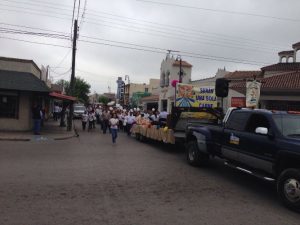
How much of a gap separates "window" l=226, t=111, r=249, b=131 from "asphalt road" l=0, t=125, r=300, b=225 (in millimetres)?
1375

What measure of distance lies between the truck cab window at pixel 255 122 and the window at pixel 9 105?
52.9ft

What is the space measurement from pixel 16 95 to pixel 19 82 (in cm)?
90

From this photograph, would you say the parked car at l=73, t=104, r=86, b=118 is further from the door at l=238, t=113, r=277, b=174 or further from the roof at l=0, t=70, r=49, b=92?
the door at l=238, t=113, r=277, b=174

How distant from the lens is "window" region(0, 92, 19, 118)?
2127 cm

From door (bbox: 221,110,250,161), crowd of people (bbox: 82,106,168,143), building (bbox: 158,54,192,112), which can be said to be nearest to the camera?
door (bbox: 221,110,250,161)

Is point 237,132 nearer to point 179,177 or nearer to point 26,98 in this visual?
point 179,177

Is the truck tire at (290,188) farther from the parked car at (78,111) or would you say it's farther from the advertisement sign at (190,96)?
the parked car at (78,111)

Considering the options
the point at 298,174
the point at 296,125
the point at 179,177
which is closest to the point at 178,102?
the point at 179,177

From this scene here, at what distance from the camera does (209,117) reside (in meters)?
15.3

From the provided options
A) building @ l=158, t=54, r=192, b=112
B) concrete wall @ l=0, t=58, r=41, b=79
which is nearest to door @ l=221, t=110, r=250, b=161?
concrete wall @ l=0, t=58, r=41, b=79

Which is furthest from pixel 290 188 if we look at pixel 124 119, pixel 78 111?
pixel 78 111

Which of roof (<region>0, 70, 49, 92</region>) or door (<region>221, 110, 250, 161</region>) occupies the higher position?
roof (<region>0, 70, 49, 92</region>)

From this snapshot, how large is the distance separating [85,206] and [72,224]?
981 millimetres

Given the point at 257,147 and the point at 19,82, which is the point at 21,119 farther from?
the point at 257,147
